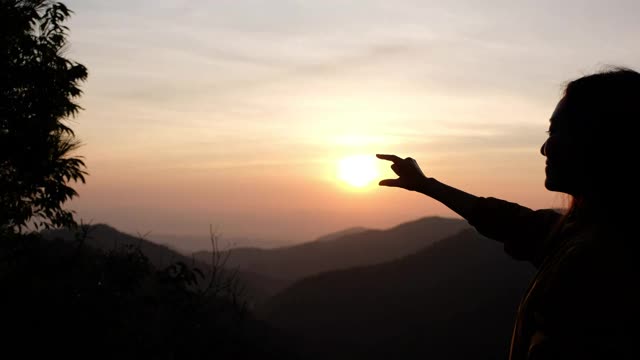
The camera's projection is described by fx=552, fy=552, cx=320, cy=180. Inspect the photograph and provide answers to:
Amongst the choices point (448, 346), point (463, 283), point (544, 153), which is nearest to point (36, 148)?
point (544, 153)

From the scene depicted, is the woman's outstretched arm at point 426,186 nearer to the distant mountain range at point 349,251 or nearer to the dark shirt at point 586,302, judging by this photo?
the dark shirt at point 586,302

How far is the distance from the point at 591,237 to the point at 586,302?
0.22 m

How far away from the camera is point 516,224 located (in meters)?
2.99

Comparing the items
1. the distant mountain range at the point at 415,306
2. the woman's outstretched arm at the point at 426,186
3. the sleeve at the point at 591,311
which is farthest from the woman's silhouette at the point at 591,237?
the distant mountain range at the point at 415,306

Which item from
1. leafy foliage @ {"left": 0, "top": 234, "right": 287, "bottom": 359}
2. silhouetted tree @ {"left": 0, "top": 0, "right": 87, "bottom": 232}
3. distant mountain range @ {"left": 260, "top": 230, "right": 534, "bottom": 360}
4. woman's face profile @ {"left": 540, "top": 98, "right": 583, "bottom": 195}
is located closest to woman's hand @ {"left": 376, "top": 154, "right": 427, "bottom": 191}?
woman's face profile @ {"left": 540, "top": 98, "right": 583, "bottom": 195}

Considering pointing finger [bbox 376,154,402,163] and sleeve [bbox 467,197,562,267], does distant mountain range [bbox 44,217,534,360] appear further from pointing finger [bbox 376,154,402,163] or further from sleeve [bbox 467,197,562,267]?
sleeve [bbox 467,197,562,267]

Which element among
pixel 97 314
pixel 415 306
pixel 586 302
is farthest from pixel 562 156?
pixel 415 306

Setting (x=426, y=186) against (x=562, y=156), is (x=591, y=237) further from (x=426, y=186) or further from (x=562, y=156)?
(x=426, y=186)

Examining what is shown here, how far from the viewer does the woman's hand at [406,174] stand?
3.37m

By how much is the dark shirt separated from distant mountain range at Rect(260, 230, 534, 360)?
140ft

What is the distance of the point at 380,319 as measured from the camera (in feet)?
176

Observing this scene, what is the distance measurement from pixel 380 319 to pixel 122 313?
44.7 m

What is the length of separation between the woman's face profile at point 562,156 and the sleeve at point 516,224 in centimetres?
83

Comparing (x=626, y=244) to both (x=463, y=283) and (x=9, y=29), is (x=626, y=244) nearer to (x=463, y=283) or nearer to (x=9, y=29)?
(x=9, y=29)
